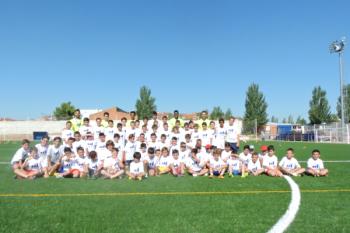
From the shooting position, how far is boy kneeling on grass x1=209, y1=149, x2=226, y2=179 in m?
12.2

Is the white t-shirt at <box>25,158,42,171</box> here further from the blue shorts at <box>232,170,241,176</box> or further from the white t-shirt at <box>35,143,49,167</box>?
the blue shorts at <box>232,170,241,176</box>

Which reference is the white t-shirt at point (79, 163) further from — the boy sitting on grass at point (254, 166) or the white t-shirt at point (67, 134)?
the boy sitting on grass at point (254, 166)

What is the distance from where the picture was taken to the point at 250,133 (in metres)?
53.2

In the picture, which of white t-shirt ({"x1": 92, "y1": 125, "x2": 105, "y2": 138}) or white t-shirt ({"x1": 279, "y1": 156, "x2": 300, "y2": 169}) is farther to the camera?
white t-shirt ({"x1": 92, "y1": 125, "x2": 105, "y2": 138})

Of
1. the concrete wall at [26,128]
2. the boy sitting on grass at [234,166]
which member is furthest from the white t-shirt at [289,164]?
the concrete wall at [26,128]

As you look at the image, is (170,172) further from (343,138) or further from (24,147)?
(343,138)

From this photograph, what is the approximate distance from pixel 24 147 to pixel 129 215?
786cm

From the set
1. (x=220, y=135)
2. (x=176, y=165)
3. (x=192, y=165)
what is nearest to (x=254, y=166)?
(x=192, y=165)

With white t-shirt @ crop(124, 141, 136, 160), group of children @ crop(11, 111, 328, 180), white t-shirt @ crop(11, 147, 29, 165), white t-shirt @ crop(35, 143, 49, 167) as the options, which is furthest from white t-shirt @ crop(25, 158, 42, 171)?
white t-shirt @ crop(124, 141, 136, 160)

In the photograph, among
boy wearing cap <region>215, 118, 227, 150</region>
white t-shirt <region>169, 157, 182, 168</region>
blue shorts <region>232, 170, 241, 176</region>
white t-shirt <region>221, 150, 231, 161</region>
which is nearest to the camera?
blue shorts <region>232, 170, 241, 176</region>

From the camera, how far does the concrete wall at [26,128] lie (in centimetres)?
5219

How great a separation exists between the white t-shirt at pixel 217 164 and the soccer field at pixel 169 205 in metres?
1.54

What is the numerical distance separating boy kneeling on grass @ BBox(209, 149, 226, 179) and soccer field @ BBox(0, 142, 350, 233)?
4.85 feet

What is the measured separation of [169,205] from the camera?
705 cm
